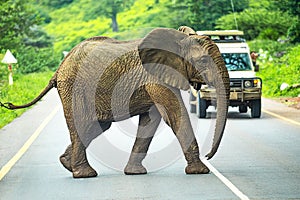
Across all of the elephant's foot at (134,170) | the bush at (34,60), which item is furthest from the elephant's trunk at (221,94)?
the bush at (34,60)

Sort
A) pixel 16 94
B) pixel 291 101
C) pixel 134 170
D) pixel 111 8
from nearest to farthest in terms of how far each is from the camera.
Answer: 1. pixel 134 170
2. pixel 291 101
3. pixel 16 94
4. pixel 111 8

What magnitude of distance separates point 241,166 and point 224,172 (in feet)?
2.70

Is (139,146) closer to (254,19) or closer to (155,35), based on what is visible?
(155,35)

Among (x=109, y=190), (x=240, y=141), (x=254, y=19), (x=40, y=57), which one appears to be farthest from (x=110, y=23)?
(x=109, y=190)

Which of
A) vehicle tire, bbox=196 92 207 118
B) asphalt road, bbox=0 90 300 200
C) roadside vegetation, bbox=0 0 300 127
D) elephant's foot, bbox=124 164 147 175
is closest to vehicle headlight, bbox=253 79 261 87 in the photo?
asphalt road, bbox=0 90 300 200

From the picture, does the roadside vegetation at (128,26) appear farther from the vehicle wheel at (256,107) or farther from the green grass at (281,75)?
the vehicle wheel at (256,107)

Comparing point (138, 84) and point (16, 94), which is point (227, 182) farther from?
point (16, 94)

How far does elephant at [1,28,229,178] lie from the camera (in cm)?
1389

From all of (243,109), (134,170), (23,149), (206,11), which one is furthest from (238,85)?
(206,11)

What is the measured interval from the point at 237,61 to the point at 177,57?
11303 mm

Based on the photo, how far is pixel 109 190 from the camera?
42.0 feet

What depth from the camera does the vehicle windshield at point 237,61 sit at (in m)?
25.1

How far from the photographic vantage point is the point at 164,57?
1396cm

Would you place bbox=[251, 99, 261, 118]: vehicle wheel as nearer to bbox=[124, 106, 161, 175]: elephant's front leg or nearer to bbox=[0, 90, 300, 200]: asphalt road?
bbox=[0, 90, 300, 200]: asphalt road
